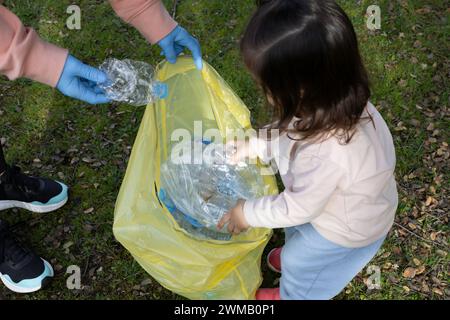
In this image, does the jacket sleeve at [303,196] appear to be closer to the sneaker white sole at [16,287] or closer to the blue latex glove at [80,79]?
the blue latex glove at [80,79]

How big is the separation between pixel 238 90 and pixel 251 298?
1.06 metres

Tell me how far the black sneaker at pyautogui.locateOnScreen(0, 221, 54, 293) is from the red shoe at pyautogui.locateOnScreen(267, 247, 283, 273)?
0.83m

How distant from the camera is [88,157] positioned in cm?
209

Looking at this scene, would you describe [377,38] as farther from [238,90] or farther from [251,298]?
[251,298]

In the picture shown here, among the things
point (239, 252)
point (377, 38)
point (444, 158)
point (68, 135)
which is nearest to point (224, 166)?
point (239, 252)

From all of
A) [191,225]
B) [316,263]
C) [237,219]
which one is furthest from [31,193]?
[316,263]

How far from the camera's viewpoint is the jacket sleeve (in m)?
1.08

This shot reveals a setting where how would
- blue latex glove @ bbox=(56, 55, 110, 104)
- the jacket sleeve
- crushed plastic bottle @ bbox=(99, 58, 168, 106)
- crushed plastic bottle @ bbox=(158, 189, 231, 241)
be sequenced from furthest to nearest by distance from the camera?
crushed plastic bottle @ bbox=(158, 189, 231, 241) → crushed plastic bottle @ bbox=(99, 58, 168, 106) → blue latex glove @ bbox=(56, 55, 110, 104) → the jacket sleeve

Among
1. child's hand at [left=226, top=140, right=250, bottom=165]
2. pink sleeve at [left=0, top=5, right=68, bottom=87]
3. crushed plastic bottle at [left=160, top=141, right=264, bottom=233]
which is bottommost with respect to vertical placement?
crushed plastic bottle at [left=160, top=141, right=264, bottom=233]

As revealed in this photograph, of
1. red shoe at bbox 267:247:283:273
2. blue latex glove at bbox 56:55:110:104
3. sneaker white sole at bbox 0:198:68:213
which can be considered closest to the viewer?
blue latex glove at bbox 56:55:110:104

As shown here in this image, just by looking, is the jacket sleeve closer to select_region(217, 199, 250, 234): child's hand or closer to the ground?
select_region(217, 199, 250, 234): child's hand

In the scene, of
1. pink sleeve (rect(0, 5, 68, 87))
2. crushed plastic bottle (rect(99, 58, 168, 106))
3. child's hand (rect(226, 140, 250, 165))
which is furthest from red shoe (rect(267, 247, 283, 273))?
pink sleeve (rect(0, 5, 68, 87))

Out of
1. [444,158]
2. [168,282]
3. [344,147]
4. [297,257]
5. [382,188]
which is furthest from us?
[444,158]

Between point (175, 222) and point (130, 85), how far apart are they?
464 millimetres
